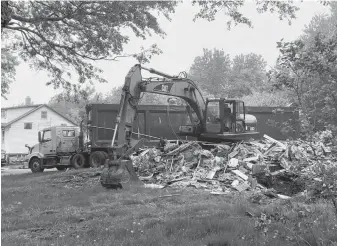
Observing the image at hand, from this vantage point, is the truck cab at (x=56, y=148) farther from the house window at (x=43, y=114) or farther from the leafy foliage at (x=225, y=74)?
the leafy foliage at (x=225, y=74)

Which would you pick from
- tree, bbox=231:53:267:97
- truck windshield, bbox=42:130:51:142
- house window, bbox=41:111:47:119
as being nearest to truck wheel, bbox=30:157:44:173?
truck windshield, bbox=42:130:51:142

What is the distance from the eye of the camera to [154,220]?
23.0 ft

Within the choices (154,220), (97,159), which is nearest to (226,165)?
(154,220)

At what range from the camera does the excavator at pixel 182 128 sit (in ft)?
39.7

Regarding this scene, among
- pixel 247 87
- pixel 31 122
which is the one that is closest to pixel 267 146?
pixel 31 122

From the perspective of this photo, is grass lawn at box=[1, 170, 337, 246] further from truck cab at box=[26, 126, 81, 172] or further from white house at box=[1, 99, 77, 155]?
white house at box=[1, 99, 77, 155]

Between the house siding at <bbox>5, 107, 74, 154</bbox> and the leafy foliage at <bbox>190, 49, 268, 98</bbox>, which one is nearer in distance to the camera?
the house siding at <bbox>5, 107, 74, 154</bbox>

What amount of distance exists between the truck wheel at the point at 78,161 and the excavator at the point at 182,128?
286 inches

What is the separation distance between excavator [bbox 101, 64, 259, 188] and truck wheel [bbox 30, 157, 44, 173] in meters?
10.1

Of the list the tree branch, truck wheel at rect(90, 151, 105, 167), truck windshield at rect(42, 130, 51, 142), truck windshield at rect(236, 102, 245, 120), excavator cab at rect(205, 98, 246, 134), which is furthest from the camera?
truck windshield at rect(42, 130, 51, 142)

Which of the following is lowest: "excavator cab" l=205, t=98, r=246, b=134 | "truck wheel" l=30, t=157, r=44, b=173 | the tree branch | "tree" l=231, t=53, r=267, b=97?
"truck wheel" l=30, t=157, r=44, b=173

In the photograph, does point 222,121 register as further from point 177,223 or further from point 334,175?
point 334,175

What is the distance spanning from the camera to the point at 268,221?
13.6 feet

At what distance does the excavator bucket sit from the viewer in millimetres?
11727
